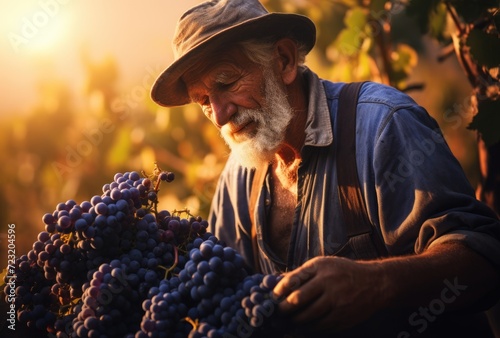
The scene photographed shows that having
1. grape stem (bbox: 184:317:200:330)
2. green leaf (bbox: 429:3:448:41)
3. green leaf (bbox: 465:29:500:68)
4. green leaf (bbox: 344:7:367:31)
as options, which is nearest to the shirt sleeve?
green leaf (bbox: 465:29:500:68)

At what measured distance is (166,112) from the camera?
15.8ft

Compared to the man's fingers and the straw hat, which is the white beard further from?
the man's fingers

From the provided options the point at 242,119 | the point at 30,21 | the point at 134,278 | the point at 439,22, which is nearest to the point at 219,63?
the point at 242,119

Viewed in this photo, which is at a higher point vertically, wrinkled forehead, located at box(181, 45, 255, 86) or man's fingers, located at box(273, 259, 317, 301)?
wrinkled forehead, located at box(181, 45, 255, 86)

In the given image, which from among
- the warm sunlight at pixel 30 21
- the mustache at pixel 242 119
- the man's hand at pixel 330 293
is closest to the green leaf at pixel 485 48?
the mustache at pixel 242 119

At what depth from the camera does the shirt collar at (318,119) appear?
267cm

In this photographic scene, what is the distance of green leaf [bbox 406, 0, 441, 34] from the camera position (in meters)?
3.22

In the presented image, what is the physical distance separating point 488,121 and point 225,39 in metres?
1.23

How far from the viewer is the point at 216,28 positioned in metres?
2.64

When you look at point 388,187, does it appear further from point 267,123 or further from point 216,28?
point 216,28

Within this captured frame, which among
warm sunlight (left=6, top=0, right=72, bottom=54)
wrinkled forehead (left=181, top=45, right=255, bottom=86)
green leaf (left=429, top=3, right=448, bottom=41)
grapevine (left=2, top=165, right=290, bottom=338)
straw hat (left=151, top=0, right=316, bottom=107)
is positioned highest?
warm sunlight (left=6, top=0, right=72, bottom=54)

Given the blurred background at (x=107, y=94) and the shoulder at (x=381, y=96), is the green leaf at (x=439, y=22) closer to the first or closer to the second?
the blurred background at (x=107, y=94)

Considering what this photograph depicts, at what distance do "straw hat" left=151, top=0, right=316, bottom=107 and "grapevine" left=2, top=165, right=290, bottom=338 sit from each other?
24.0 inches

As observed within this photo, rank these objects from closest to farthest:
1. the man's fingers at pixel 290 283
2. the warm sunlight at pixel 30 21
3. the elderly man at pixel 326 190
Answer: the man's fingers at pixel 290 283 → the elderly man at pixel 326 190 → the warm sunlight at pixel 30 21
